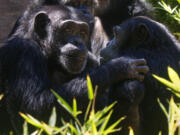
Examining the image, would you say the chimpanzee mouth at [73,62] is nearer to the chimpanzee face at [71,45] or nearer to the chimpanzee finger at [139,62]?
the chimpanzee face at [71,45]

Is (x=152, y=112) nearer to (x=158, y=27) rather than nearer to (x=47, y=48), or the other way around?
(x=158, y=27)

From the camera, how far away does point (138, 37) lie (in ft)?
12.4

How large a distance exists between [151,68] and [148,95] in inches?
10.4

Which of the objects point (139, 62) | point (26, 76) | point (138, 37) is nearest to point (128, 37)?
point (138, 37)

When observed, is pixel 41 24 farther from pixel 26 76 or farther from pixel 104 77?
pixel 104 77

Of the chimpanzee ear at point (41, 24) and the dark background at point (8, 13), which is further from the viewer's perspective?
the dark background at point (8, 13)

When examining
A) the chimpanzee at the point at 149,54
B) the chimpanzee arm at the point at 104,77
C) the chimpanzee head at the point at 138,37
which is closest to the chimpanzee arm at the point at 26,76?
the chimpanzee arm at the point at 104,77

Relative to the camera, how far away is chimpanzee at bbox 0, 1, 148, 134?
127 inches

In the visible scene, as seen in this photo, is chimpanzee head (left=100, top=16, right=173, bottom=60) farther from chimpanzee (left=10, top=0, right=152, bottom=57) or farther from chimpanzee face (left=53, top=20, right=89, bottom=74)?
chimpanzee (left=10, top=0, right=152, bottom=57)

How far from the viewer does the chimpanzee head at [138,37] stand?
3.70 meters

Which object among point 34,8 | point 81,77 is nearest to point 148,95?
point 81,77

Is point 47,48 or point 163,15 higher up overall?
point 47,48

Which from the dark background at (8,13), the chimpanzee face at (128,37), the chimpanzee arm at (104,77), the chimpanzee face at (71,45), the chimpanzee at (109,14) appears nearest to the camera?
the chimpanzee arm at (104,77)

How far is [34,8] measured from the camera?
427cm
